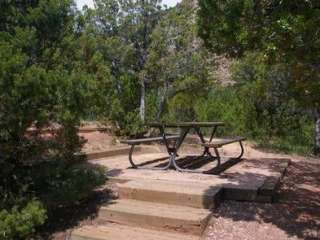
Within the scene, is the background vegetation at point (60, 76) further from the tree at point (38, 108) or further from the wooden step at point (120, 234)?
the wooden step at point (120, 234)

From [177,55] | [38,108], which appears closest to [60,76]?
[38,108]

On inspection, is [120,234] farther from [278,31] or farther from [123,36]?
[123,36]

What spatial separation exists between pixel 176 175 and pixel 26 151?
2405 mm

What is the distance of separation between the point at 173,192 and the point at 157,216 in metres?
0.54

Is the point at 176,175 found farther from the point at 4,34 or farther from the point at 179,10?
the point at 179,10

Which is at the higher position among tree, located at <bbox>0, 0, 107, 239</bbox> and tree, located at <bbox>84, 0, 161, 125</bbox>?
tree, located at <bbox>84, 0, 161, 125</bbox>

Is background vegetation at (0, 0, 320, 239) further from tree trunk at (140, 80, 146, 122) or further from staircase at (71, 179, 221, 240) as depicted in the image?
tree trunk at (140, 80, 146, 122)

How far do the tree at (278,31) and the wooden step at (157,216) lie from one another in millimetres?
1710

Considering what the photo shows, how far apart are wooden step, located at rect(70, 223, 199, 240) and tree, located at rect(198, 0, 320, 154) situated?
195cm

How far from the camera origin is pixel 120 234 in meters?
4.41

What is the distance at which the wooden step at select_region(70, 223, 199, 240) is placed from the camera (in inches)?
169

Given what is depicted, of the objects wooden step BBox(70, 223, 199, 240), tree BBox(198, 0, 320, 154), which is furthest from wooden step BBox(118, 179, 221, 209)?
tree BBox(198, 0, 320, 154)

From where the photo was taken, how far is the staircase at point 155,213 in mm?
4379

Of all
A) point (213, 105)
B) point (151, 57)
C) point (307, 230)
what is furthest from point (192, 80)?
point (307, 230)
